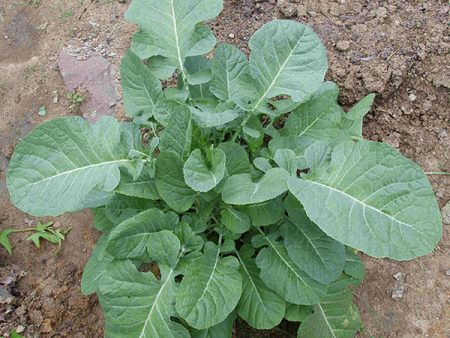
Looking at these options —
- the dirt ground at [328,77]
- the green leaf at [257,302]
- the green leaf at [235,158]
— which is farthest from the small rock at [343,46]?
the green leaf at [257,302]

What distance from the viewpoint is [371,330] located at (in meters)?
2.53

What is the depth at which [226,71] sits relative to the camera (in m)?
2.49

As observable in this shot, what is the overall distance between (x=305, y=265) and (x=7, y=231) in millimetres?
1575

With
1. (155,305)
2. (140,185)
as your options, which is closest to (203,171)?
(140,185)

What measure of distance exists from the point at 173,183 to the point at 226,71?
63cm

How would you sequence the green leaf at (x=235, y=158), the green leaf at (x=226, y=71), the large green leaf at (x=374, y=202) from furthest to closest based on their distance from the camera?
1. the green leaf at (x=226, y=71)
2. the green leaf at (x=235, y=158)
3. the large green leaf at (x=374, y=202)

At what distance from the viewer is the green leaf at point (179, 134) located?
2.12 metres

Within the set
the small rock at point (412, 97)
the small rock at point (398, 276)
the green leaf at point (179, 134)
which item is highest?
the green leaf at point (179, 134)

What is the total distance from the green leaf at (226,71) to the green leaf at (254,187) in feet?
1.60

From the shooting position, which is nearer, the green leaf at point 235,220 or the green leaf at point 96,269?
the green leaf at point 235,220

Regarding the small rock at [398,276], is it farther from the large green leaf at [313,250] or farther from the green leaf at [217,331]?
the green leaf at [217,331]

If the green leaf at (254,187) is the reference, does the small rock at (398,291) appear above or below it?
below

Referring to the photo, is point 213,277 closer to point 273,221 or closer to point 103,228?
point 273,221

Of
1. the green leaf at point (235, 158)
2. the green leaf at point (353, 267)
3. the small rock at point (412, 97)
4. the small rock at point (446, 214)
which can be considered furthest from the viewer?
the small rock at point (412, 97)
